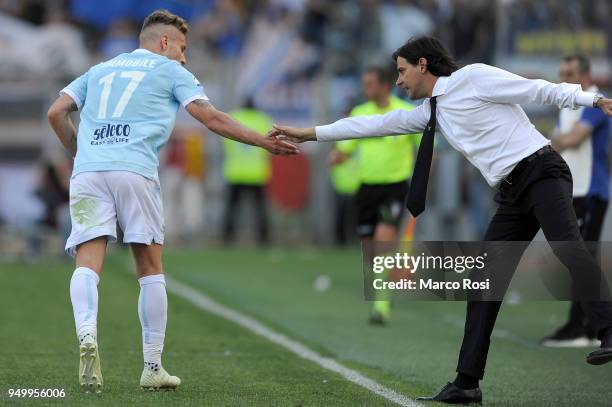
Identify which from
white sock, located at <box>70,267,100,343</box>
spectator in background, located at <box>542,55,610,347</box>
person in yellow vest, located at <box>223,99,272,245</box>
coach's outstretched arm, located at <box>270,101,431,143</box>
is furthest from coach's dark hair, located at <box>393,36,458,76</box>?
person in yellow vest, located at <box>223,99,272,245</box>

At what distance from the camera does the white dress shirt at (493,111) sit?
22.2 feet

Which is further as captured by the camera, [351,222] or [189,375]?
[351,222]

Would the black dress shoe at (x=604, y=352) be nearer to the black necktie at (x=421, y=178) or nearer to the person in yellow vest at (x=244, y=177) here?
the black necktie at (x=421, y=178)

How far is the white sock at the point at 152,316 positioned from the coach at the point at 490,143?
A: 57.4 inches

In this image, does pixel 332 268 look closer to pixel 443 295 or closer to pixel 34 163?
pixel 34 163

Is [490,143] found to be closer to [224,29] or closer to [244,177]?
[244,177]

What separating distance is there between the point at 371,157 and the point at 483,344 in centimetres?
538

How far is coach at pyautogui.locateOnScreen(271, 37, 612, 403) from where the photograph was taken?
265 inches

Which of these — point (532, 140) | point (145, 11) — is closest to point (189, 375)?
point (532, 140)

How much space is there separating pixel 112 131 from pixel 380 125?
151 centimetres

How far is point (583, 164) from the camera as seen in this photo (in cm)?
1031

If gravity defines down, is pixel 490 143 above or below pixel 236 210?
above

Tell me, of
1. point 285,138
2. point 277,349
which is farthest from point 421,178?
point 277,349

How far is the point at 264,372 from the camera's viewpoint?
8172 millimetres
